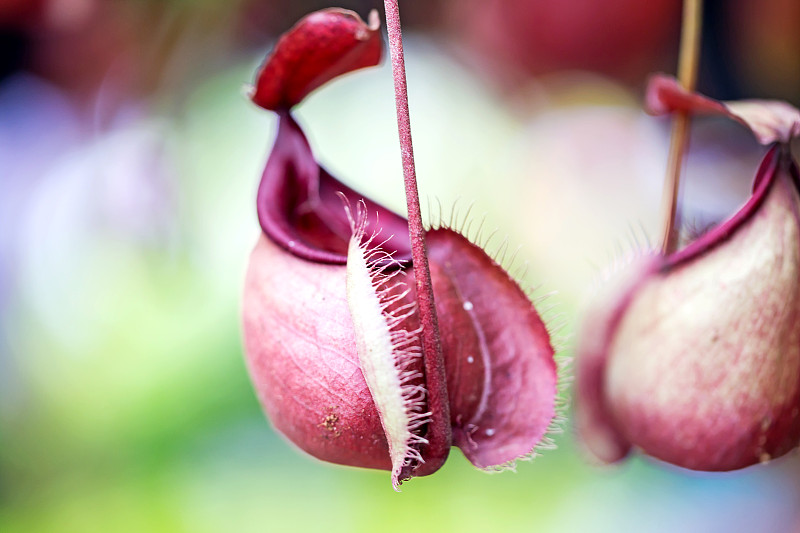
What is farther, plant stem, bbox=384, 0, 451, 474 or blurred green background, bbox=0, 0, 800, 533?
blurred green background, bbox=0, 0, 800, 533

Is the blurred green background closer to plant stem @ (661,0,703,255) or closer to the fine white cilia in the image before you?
plant stem @ (661,0,703,255)

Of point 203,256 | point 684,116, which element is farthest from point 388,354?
point 203,256

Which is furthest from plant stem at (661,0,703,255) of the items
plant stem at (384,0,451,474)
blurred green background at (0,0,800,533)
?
blurred green background at (0,0,800,533)

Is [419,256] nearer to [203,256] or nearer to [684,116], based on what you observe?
[684,116]

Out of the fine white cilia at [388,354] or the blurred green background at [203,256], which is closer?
the fine white cilia at [388,354]

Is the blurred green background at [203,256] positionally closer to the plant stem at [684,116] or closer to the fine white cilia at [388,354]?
the plant stem at [684,116]

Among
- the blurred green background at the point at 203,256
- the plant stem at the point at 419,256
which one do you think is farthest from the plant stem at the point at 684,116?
the blurred green background at the point at 203,256
